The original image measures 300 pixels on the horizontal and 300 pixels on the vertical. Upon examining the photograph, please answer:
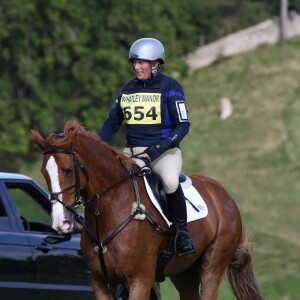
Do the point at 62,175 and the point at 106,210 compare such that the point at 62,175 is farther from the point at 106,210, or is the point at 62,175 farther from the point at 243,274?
the point at 243,274

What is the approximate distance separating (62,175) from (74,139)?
0.47 meters

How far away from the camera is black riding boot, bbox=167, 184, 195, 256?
30.8 feet

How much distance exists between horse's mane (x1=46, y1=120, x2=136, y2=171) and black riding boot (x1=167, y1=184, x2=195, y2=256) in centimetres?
50

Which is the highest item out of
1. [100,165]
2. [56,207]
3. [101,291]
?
[100,165]

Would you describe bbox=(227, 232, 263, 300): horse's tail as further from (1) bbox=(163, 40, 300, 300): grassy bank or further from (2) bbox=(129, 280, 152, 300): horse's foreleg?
(1) bbox=(163, 40, 300, 300): grassy bank

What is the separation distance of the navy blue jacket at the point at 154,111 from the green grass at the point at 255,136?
20355 mm

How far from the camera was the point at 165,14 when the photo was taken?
6694 cm

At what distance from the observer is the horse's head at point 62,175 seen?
8.18m

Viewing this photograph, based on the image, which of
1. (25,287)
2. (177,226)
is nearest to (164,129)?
(177,226)

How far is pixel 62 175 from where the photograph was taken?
834cm

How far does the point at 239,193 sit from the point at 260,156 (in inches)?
248

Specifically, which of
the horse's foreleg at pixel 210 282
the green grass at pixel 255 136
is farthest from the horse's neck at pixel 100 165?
the green grass at pixel 255 136

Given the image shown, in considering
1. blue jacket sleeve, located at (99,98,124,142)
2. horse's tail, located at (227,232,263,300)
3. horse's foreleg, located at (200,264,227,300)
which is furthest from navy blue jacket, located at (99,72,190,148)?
horse's tail, located at (227,232,263,300)

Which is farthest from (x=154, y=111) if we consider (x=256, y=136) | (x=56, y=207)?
(x=256, y=136)
